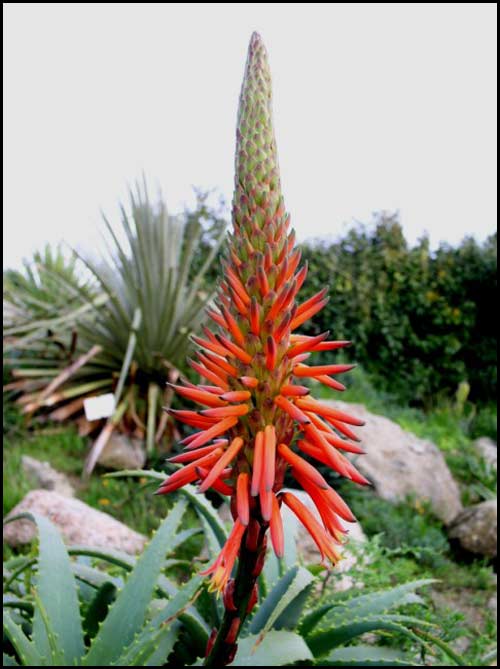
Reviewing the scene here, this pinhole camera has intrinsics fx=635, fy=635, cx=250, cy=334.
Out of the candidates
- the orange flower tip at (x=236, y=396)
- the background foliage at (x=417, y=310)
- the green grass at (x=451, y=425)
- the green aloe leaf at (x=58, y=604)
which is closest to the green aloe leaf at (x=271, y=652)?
the green aloe leaf at (x=58, y=604)

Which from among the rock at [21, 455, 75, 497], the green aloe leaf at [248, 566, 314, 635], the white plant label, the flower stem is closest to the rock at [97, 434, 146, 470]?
the rock at [21, 455, 75, 497]

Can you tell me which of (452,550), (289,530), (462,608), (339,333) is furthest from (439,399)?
(289,530)

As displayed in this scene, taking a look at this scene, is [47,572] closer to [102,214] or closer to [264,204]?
[264,204]

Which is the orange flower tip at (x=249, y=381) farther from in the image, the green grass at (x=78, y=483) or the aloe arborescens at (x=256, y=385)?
the green grass at (x=78, y=483)

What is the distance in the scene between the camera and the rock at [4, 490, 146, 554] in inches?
144

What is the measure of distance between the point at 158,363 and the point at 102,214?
5.02ft

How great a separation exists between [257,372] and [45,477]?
4.57 m

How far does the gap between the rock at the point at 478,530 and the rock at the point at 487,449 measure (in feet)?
4.91

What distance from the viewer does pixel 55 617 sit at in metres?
1.64

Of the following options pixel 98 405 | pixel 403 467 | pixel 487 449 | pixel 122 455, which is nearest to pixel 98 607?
pixel 98 405

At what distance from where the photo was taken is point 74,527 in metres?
3.68

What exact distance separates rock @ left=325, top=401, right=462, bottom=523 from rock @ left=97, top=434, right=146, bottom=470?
6.22ft

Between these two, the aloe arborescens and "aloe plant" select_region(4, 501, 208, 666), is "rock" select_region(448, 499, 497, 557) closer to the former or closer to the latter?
"aloe plant" select_region(4, 501, 208, 666)

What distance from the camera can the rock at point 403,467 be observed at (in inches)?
226
